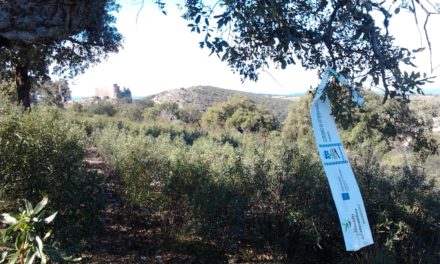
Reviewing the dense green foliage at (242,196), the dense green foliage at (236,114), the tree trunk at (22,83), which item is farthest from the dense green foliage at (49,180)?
the dense green foliage at (236,114)

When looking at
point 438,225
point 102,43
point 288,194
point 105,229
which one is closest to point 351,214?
point 288,194

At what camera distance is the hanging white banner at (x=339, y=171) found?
10.4 feet

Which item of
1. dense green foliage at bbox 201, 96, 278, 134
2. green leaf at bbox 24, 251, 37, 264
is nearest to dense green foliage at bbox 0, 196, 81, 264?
green leaf at bbox 24, 251, 37, 264

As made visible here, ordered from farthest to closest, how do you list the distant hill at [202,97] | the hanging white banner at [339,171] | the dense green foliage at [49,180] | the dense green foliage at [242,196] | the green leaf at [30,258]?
1. the distant hill at [202,97]
2. the dense green foliage at [242,196]
3. the dense green foliage at [49,180]
4. the hanging white banner at [339,171]
5. the green leaf at [30,258]

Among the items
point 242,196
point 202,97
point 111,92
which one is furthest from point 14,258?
point 202,97

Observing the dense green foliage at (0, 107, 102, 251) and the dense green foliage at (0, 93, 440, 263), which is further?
the dense green foliage at (0, 93, 440, 263)

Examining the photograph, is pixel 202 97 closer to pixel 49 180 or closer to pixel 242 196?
pixel 242 196

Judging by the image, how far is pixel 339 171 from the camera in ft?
10.6

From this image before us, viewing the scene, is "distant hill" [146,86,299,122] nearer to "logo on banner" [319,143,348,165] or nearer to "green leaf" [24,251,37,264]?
"logo on banner" [319,143,348,165]

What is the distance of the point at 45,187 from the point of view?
4227 millimetres

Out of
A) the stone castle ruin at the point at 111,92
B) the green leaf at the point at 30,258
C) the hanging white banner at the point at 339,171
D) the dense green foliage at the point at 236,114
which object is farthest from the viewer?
the stone castle ruin at the point at 111,92

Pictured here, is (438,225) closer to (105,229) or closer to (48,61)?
(105,229)

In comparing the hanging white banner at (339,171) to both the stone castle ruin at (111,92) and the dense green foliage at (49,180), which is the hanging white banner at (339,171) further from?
the stone castle ruin at (111,92)

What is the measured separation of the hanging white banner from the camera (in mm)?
3170
